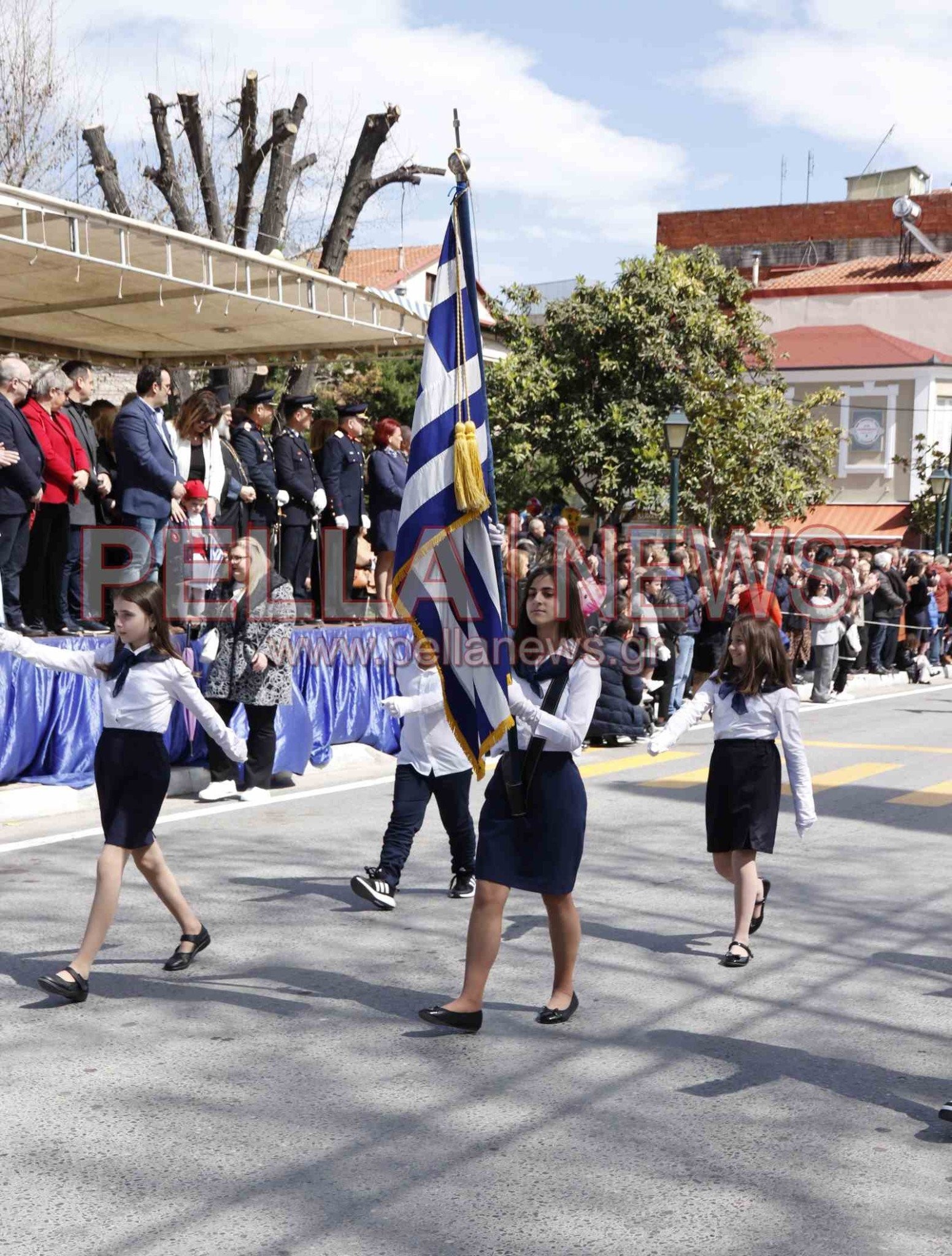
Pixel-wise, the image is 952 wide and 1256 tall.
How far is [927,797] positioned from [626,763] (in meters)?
2.90

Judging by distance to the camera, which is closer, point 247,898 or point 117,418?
point 247,898

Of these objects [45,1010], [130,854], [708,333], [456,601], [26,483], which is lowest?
[45,1010]

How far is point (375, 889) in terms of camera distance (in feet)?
A: 24.0

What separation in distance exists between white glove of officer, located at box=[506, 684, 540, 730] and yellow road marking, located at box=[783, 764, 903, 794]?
673cm

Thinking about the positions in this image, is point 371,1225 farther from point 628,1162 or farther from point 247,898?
point 247,898

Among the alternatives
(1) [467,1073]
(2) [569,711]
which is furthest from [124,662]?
(1) [467,1073]

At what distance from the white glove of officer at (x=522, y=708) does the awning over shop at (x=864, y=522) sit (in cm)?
4297

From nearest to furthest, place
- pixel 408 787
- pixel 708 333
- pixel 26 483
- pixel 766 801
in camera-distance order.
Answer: pixel 766 801 → pixel 408 787 → pixel 26 483 → pixel 708 333

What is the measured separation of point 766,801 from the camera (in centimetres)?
680

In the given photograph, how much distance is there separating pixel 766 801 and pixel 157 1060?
3088 mm

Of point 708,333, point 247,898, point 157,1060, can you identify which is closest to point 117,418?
point 247,898

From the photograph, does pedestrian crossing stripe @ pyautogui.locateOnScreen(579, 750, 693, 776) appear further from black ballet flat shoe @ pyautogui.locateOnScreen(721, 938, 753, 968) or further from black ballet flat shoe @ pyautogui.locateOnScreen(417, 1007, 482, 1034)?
black ballet flat shoe @ pyautogui.locateOnScreen(417, 1007, 482, 1034)

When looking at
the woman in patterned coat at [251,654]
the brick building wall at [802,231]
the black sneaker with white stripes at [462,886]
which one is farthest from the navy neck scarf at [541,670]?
the brick building wall at [802,231]

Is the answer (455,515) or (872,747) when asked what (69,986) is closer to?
(455,515)
